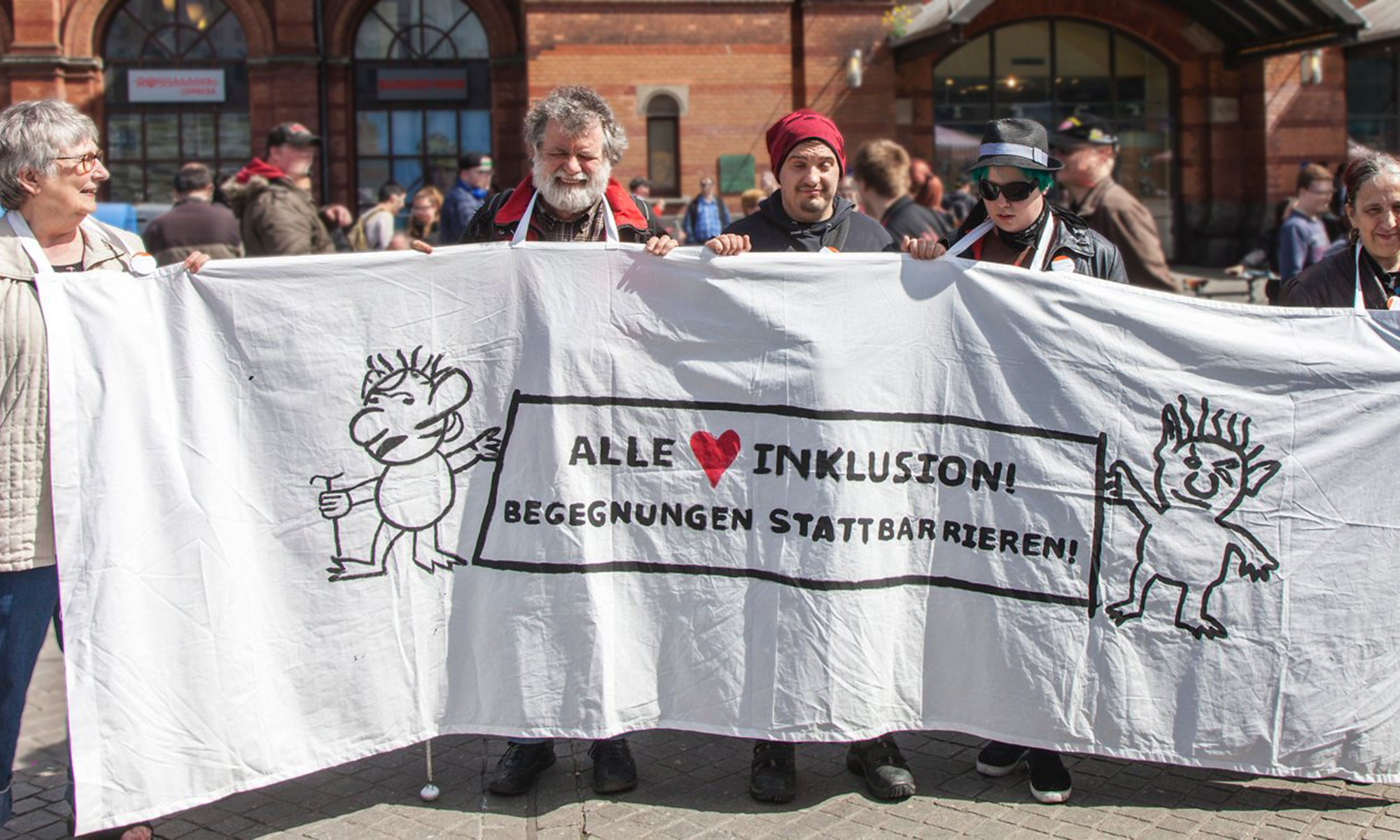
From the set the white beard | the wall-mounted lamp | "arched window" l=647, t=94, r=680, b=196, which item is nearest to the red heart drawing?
the white beard

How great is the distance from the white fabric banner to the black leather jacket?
0.81 feet

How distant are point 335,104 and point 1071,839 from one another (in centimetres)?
2300

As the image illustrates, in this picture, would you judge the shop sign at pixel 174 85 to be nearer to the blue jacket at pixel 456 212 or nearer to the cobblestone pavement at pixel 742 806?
the blue jacket at pixel 456 212

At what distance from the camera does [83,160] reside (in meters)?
3.68

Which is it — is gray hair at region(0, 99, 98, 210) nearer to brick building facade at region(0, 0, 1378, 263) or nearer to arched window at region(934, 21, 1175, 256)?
brick building facade at region(0, 0, 1378, 263)

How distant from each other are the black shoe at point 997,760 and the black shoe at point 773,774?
2.01 feet

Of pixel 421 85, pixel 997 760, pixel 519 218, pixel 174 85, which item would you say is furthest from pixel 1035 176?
pixel 174 85

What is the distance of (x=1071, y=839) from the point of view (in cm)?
371

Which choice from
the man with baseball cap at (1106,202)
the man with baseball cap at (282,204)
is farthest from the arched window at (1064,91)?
the man with baseball cap at (282,204)

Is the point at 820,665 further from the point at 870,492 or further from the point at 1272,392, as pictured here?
the point at 1272,392

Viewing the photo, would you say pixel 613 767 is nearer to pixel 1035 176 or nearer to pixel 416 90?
pixel 1035 176

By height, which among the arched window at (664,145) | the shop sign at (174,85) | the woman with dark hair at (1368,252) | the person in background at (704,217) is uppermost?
the shop sign at (174,85)

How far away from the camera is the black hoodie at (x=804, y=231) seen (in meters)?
4.29

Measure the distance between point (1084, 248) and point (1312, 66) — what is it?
20273mm
